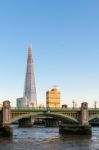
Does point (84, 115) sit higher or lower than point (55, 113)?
lower

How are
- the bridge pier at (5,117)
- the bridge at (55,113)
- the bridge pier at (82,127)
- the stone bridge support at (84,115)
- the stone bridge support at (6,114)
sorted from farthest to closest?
the stone bridge support at (84,115) → the bridge at (55,113) → the bridge pier at (82,127) → the stone bridge support at (6,114) → the bridge pier at (5,117)

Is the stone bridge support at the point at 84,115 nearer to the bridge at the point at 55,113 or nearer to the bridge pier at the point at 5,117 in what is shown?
the bridge at the point at 55,113

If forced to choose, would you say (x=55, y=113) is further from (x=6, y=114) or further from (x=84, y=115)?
(x=6, y=114)

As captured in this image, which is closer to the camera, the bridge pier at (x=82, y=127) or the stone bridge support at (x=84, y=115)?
the bridge pier at (x=82, y=127)

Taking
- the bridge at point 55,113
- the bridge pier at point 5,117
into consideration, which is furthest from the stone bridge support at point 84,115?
the bridge pier at point 5,117

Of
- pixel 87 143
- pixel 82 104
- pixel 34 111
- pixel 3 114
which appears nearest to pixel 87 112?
pixel 82 104

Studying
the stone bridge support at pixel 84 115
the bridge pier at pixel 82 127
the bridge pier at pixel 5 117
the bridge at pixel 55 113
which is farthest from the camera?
the stone bridge support at pixel 84 115

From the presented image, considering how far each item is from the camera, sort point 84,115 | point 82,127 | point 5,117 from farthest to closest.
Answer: point 84,115, point 82,127, point 5,117

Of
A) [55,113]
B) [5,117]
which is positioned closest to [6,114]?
[5,117]

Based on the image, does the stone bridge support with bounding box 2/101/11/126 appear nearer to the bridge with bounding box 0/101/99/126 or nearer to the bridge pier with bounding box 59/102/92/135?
the bridge with bounding box 0/101/99/126

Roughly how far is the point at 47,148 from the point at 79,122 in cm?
6536

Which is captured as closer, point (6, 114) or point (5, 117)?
Result: point (5, 117)

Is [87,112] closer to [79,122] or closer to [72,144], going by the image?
[79,122]

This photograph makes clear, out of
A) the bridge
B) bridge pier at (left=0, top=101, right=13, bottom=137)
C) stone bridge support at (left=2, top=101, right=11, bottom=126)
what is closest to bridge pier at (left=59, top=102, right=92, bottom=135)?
the bridge
